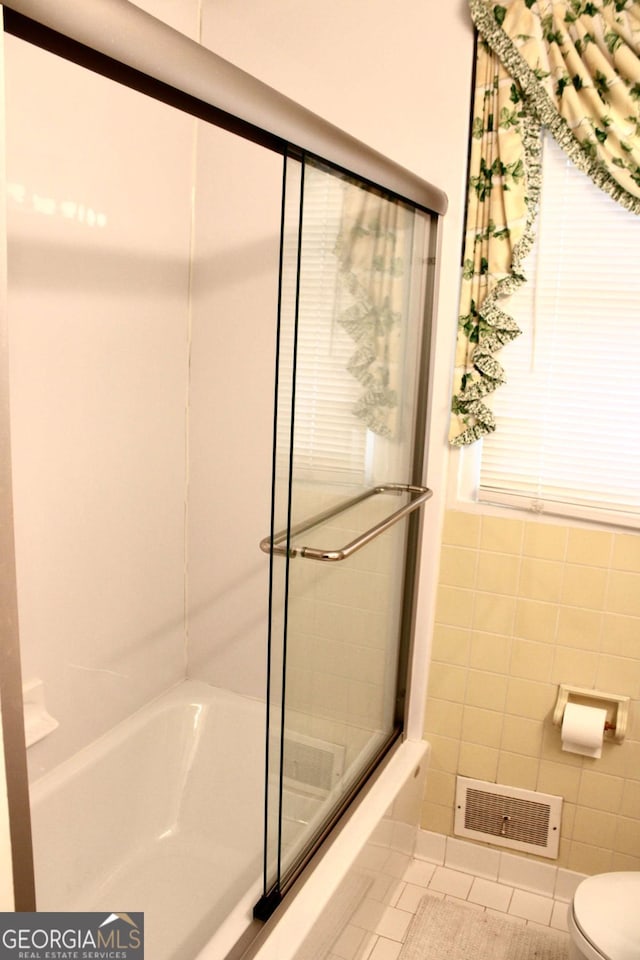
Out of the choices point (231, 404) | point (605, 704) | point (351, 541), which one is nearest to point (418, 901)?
point (605, 704)

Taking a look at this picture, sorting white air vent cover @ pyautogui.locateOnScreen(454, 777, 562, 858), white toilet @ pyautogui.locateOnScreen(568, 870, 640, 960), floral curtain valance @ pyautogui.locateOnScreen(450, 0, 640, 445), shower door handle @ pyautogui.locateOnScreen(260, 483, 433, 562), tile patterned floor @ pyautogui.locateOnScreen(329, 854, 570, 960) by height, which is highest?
floral curtain valance @ pyautogui.locateOnScreen(450, 0, 640, 445)

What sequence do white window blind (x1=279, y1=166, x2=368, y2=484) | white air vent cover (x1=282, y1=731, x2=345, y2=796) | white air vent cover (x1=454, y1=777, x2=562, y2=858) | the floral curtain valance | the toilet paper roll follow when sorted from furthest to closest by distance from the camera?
white air vent cover (x1=454, y1=777, x2=562, y2=858) < the toilet paper roll < the floral curtain valance < white air vent cover (x1=282, y1=731, x2=345, y2=796) < white window blind (x1=279, y1=166, x2=368, y2=484)

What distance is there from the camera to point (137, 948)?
1.56 meters

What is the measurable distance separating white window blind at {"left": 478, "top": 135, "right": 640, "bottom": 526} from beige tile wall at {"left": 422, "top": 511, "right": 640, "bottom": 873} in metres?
0.11

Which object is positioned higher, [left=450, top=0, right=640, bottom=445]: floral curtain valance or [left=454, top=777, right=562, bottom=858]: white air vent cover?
[left=450, top=0, right=640, bottom=445]: floral curtain valance

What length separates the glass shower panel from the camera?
1.41m

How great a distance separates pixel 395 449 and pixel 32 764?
118cm

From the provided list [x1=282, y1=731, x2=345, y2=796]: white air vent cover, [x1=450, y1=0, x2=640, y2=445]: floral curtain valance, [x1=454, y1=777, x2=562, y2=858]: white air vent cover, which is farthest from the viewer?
[x1=454, y1=777, x2=562, y2=858]: white air vent cover

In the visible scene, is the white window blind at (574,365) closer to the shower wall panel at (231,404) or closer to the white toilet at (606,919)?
the shower wall panel at (231,404)

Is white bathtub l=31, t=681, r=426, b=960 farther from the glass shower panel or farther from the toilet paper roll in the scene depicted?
the toilet paper roll

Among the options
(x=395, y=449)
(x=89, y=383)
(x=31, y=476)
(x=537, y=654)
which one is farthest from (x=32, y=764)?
(x=537, y=654)

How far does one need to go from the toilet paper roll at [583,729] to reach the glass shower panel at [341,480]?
473 millimetres

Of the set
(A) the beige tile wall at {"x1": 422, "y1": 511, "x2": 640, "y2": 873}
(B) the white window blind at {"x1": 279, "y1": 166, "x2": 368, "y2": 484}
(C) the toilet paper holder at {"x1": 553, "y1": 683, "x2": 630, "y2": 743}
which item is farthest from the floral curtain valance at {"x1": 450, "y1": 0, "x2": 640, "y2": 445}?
(C) the toilet paper holder at {"x1": 553, "y1": 683, "x2": 630, "y2": 743}

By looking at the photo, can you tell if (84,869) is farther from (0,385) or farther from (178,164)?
(178,164)
